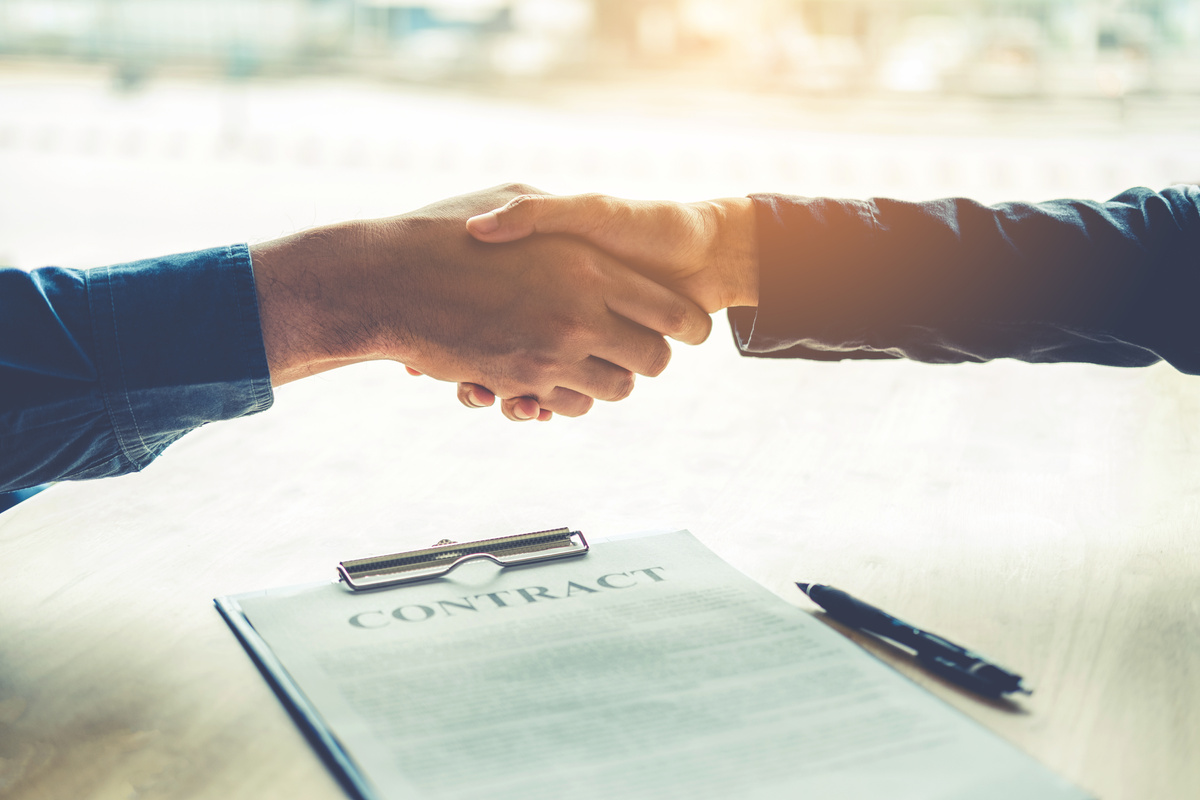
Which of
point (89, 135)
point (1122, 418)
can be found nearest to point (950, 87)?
point (89, 135)

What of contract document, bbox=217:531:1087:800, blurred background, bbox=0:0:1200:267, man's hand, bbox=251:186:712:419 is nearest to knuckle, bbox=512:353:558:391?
man's hand, bbox=251:186:712:419

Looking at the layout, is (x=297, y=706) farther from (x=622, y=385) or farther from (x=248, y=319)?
(x=622, y=385)

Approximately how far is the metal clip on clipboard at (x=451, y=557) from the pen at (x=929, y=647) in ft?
0.46

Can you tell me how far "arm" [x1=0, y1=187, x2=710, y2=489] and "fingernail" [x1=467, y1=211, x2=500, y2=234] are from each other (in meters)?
0.02

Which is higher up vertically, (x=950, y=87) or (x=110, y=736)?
(x=950, y=87)

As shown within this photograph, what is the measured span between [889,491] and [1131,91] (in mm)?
5135

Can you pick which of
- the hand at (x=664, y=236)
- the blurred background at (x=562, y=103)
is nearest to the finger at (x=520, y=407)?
the hand at (x=664, y=236)

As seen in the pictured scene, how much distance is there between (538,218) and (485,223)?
0.04 metres

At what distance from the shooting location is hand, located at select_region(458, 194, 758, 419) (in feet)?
2.39

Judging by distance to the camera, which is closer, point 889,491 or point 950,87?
point 889,491

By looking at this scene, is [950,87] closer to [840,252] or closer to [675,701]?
[840,252]

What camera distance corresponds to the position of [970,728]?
1.24 ft

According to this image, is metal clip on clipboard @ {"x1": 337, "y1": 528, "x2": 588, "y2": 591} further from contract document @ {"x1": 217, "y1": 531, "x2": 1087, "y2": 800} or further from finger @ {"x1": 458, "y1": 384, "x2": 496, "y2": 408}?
finger @ {"x1": 458, "y1": 384, "x2": 496, "y2": 408}

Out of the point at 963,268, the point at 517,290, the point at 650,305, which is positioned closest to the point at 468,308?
the point at 517,290
